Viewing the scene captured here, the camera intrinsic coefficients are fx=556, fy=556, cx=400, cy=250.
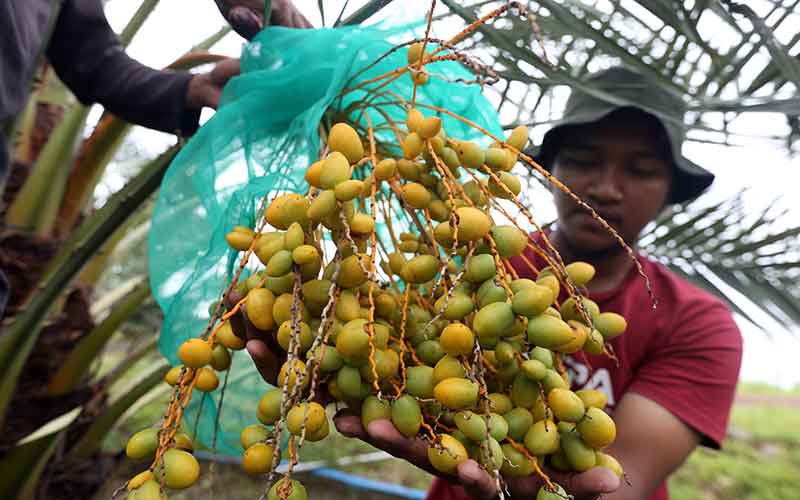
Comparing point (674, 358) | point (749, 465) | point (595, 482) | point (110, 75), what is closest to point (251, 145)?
point (110, 75)

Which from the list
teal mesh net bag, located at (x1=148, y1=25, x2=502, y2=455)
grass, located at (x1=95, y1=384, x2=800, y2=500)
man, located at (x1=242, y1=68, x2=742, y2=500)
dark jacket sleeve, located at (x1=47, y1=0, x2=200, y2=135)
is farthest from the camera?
grass, located at (x1=95, y1=384, x2=800, y2=500)

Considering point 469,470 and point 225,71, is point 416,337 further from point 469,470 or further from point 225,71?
point 225,71

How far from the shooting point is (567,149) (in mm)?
1022

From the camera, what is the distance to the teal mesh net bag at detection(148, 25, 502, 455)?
1.96ft

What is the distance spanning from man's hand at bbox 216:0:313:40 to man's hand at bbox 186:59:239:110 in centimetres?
6

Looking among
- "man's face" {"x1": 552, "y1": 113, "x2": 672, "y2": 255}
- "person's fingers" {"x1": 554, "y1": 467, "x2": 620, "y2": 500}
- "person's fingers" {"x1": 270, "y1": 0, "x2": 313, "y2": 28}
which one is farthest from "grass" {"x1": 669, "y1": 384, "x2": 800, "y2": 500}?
"person's fingers" {"x1": 270, "y1": 0, "x2": 313, "y2": 28}

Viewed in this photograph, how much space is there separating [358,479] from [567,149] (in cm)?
163

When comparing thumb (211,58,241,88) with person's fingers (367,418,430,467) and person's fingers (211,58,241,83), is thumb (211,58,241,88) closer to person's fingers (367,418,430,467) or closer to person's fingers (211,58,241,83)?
person's fingers (211,58,241,83)

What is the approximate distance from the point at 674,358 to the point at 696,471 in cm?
223

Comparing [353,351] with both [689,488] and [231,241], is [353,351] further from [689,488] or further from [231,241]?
[689,488]

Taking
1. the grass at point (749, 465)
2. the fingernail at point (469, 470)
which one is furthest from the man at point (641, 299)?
the grass at point (749, 465)

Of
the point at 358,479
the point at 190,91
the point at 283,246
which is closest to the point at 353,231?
the point at 283,246

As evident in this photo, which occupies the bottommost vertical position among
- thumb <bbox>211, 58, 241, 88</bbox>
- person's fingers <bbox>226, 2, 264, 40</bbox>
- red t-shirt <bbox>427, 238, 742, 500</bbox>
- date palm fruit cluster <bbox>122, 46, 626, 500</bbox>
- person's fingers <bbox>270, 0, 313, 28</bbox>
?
red t-shirt <bbox>427, 238, 742, 500</bbox>

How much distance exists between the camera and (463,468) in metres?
0.44
